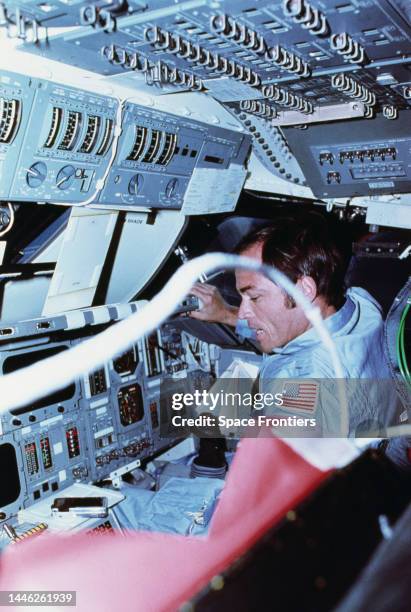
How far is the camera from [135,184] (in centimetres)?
275

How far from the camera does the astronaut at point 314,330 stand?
2.14 meters

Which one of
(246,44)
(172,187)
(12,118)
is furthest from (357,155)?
(12,118)

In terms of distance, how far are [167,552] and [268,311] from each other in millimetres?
1949

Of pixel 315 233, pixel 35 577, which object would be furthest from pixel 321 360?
pixel 35 577

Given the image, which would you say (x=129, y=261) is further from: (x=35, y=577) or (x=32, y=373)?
(x=32, y=373)

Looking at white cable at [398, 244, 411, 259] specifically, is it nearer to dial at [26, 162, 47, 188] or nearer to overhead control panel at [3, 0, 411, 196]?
overhead control panel at [3, 0, 411, 196]

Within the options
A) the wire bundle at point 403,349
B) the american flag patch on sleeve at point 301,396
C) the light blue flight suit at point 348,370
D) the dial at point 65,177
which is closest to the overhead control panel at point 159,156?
the dial at point 65,177

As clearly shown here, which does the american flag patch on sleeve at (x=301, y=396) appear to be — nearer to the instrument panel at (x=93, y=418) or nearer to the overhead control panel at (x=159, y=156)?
the overhead control panel at (x=159, y=156)

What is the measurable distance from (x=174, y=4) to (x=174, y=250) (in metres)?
2.26

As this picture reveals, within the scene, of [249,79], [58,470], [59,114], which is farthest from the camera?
[58,470]

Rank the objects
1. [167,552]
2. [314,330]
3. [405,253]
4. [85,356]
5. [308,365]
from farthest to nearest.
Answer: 1. [405,253]
2. [314,330]
3. [308,365]
4. [167,552]
5. [85,356]

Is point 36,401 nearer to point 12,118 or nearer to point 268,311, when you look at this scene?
point 268,311

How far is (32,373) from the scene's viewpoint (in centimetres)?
59

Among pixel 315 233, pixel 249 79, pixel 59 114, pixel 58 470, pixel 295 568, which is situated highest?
pixel 249 79
